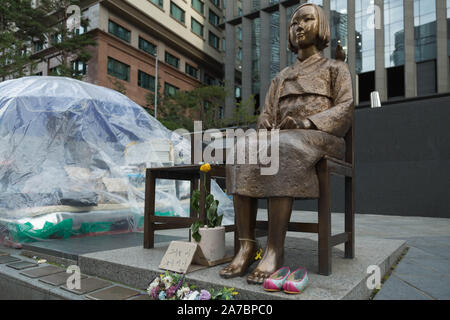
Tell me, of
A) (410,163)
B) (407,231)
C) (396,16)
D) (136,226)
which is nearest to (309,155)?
(136,226)

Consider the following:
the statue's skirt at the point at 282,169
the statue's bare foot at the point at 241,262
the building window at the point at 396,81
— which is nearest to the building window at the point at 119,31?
the building window at the point at 396,81

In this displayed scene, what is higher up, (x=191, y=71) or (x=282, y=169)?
(x=191, y=71)

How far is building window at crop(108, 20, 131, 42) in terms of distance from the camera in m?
23.5

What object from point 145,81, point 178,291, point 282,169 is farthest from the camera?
point 145,81

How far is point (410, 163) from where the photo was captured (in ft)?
24.3

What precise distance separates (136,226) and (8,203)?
154 cm

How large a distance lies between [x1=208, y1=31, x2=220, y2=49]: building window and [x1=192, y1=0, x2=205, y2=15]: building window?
215cm

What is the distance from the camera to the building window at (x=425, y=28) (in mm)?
18312

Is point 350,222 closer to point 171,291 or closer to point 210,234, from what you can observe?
point 210,234

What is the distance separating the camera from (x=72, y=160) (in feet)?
14.8

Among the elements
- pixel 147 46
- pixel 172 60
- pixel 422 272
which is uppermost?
pixel 147 46

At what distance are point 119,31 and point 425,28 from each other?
62.7 feet

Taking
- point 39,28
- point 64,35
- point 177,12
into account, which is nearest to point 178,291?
point 64,35
